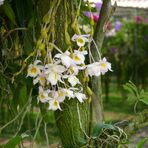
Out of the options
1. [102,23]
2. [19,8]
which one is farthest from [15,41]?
[102,23]

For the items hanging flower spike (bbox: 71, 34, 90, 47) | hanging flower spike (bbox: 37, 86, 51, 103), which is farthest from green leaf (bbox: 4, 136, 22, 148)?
hanging flower spike (bbox: 71, 34, 90, 47)

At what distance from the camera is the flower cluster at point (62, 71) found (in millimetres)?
659

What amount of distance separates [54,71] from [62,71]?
12 millimetres

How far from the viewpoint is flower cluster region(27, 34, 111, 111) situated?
659 mm

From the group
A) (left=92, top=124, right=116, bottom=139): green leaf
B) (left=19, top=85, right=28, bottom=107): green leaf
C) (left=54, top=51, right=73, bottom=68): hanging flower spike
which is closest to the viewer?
(left=54, top=51, right=73, bottom=68): hanging flower spike

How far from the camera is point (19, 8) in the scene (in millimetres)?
820

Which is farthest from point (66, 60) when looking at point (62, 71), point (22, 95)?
point (22, 95)

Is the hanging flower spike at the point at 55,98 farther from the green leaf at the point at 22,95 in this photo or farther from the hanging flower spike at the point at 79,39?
the green leaf at the point at 22,95

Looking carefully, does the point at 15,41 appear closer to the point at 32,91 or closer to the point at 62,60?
the point at 32,91

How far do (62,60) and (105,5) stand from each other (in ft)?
0.71

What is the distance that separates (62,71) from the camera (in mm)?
661

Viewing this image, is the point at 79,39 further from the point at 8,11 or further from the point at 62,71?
the point at 8,11

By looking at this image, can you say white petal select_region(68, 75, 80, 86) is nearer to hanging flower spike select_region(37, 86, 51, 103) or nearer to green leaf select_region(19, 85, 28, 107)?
hanging flower spike select_region(37, 86, 51, 103)

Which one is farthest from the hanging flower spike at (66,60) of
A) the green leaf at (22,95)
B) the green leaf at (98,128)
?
the green leaf at (22,95)
